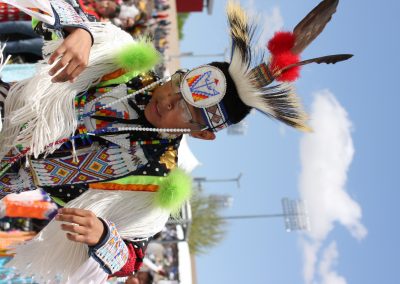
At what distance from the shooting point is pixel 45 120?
65.5 inches

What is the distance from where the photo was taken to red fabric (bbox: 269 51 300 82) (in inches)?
63.9

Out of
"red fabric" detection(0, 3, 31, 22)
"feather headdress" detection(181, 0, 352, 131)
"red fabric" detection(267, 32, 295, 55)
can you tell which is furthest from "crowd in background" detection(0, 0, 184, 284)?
"red fabric" detection(267, 32, 295, 55)

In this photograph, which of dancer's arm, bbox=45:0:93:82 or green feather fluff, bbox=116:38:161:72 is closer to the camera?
dancer's arm, bbox=45:0:93:82

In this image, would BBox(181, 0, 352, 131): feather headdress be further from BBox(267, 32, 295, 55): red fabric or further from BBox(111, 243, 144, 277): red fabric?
BBox(111, 243, 144, 277): red fabric

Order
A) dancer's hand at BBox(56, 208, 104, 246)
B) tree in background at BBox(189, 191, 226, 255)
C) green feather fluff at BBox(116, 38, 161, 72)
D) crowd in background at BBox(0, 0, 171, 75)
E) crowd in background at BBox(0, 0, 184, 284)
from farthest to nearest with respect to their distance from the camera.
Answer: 1. tree in background at BBox(189, 191, 226, 255)
2. crowd in background at BBox(0, 0, 171, 75)
3. crowd in background at BBox(0, 0, 184, 284)
4. green feather fluff at BBox(116, 38, 161, 72)
5. dancer's hand at BBox(56, 208, 104, 246)

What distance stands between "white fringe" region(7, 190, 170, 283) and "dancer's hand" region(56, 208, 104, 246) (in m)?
0.21

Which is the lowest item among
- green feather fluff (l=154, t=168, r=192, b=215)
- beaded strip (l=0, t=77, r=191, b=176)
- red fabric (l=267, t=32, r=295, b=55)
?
green feather fluff (l=154, t=168, r=192, b=215)

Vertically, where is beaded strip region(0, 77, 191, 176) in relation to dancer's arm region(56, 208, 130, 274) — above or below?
above

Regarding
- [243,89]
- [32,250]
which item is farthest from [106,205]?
Result: [243,89]

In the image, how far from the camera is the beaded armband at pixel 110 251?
66.7 inches

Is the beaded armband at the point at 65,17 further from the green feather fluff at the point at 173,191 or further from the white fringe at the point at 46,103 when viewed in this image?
the green feather fluff at the point at 173,191

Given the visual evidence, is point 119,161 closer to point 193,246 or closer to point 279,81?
point 279,81

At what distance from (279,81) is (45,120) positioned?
2.93 ft

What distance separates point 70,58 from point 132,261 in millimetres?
905
